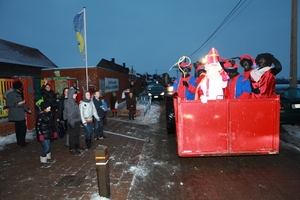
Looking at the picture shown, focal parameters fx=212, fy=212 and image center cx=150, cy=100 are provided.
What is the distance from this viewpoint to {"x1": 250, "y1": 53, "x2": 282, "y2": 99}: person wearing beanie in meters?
3.97

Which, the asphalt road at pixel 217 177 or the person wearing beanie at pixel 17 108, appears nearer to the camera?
the asphalt road at pixel 217 177

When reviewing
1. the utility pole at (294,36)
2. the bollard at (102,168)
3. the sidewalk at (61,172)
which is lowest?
the sidewalk at (61,172)

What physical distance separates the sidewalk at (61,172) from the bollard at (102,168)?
0.19m

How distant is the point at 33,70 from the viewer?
16.8 m

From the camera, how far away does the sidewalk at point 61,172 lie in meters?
3.65

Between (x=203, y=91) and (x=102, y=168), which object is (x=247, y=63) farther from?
(x=102, y=168)

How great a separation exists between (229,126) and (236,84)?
1.01 metres

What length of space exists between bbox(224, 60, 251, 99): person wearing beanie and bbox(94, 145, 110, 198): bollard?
2.89m

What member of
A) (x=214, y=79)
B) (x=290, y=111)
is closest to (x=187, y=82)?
(x=214, y=79)

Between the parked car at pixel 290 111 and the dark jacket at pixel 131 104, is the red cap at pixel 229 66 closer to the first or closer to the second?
the parked car at pixel 290 111

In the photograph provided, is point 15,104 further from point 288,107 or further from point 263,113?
point 288,107

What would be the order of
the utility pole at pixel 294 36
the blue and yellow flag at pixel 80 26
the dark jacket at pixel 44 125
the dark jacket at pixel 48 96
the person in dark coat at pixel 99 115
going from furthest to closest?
the blue and yellow flag at pixel 80 26, the utility pole at pixel 294 36, the person in dark coat at pixel 99 115, the dark jacket at pixel 48 96, the dark jacket at pixel 44 125

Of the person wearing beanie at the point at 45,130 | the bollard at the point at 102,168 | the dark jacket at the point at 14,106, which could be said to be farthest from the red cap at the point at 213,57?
the dark jacket at the point at 14,106

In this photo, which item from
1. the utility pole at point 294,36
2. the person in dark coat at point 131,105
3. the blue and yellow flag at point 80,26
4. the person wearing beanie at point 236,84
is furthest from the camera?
the person in dark coat at point 131,105
